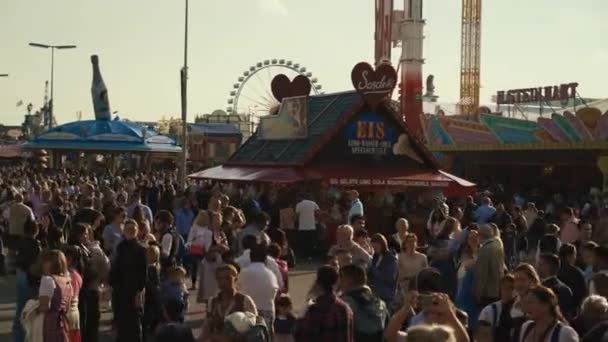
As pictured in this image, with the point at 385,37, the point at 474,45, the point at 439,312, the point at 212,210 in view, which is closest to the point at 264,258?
the point at 439,312

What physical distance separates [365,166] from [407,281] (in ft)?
46.6

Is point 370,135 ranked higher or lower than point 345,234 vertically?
higher

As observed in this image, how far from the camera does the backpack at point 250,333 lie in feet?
21.3

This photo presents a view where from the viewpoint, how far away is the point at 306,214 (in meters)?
18.9

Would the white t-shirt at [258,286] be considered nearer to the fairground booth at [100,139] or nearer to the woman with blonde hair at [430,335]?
the woman with blonde hair at [430,335]

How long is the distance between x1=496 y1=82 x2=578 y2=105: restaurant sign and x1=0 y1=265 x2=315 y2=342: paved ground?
31.5 meters

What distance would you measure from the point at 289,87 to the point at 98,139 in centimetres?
1836

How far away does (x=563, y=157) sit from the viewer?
37.4m

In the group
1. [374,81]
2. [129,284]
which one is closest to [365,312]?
[129,284]

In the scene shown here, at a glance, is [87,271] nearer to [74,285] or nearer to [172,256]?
[74,285]

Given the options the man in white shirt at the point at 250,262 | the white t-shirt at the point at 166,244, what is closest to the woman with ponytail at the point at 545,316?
the man in white shirt at the point at 250,262

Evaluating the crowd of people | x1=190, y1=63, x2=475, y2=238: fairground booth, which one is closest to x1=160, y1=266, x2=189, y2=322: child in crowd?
the crowd of people

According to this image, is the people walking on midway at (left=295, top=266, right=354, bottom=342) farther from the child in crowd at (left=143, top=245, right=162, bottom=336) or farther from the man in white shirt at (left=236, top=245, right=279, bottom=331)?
the child in crowd at (left=143, top=245, right=162, bottom=336)

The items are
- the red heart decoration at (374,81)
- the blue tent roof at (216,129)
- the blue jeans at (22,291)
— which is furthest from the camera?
the blue tent roof at (216,129)
